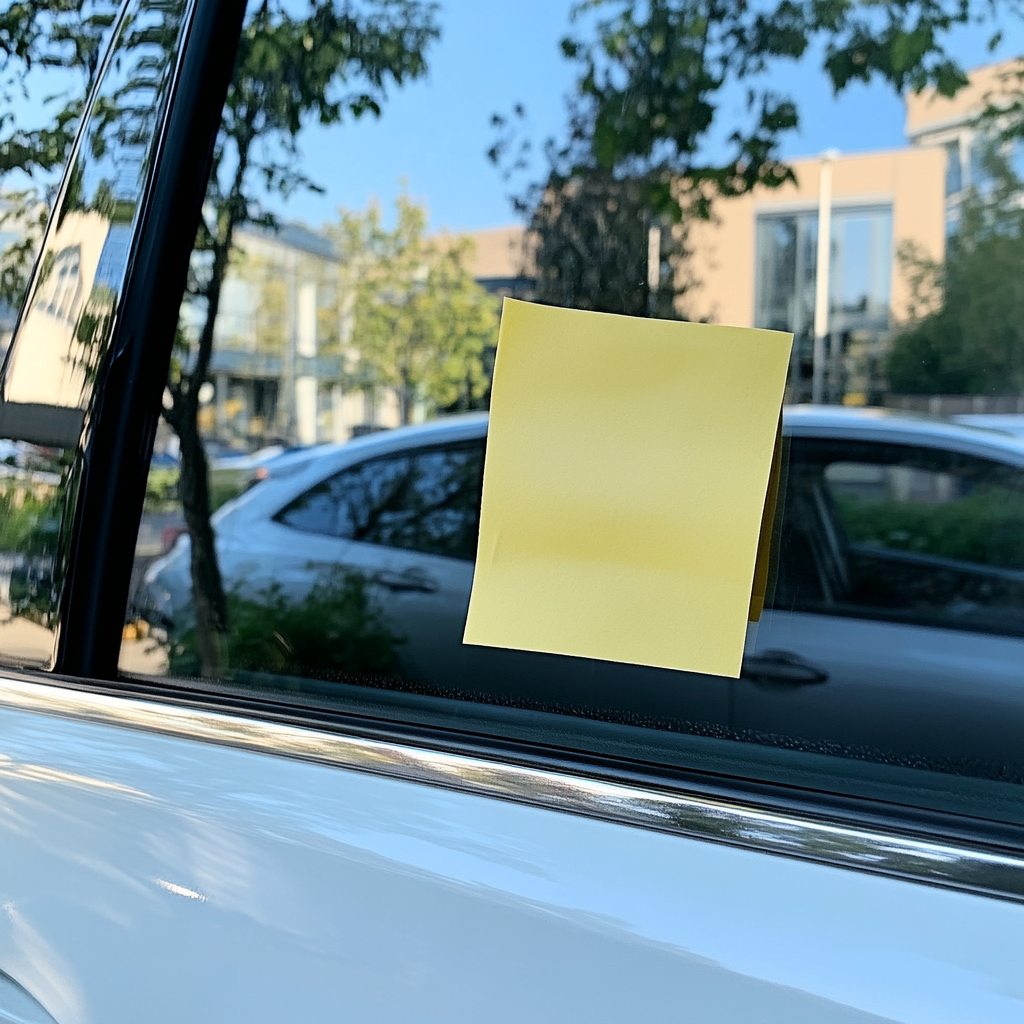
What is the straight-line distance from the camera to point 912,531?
2.76 m

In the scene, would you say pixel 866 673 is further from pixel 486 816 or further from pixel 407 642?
pixel 486 816

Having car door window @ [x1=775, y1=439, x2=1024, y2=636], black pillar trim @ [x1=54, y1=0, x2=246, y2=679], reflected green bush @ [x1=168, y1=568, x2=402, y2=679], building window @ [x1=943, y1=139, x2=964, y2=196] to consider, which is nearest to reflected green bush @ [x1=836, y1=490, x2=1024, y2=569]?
car door window @ [x1=775, y1=439, x2=1024, y2=636]

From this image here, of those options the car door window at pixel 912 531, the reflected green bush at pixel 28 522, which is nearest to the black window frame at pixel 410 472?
the car door window at pixel 912 531

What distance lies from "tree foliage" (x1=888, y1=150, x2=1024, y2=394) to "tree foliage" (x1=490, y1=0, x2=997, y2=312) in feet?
0.94

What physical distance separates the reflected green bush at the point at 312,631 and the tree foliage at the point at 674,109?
0.86m

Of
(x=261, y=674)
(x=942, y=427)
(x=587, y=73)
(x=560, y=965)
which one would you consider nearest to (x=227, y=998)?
(x=560, y=965)

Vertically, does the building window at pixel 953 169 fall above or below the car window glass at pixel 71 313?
above

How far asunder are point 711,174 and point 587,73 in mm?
315

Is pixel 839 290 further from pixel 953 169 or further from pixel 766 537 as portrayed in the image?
pixel 766 537

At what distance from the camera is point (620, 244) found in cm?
183

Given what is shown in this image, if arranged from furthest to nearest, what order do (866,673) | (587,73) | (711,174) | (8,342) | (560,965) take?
(866,673), (711,174), (587,73), (8,342), (560,965)

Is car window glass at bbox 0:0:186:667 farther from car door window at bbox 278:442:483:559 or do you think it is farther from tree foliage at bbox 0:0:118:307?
car door window at bbox 278:442:483:559

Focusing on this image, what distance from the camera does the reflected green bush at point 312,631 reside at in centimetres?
172

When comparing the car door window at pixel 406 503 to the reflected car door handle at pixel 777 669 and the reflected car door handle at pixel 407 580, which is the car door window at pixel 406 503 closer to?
the reflected car door handle at pixel 407 580
